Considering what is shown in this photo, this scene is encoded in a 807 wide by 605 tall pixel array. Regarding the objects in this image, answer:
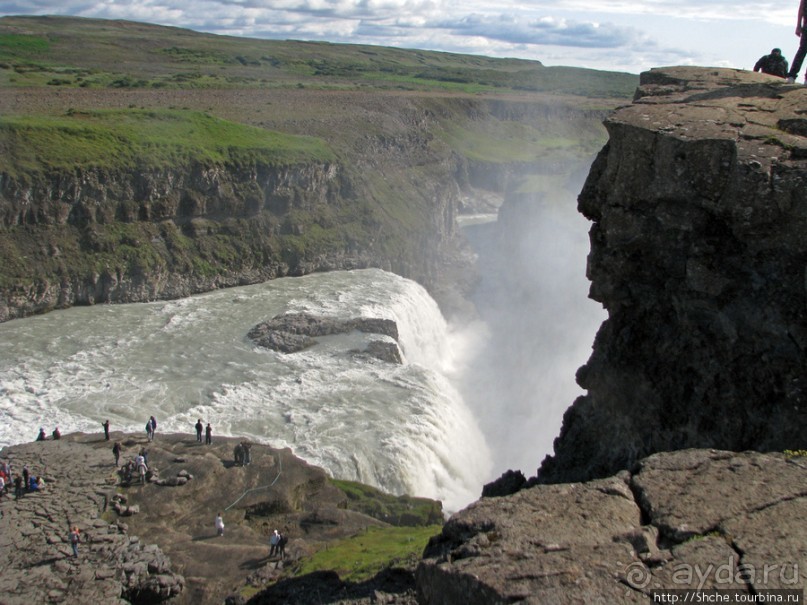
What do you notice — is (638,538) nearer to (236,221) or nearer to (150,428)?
(150,428)

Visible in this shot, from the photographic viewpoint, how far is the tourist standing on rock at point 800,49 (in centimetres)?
1905

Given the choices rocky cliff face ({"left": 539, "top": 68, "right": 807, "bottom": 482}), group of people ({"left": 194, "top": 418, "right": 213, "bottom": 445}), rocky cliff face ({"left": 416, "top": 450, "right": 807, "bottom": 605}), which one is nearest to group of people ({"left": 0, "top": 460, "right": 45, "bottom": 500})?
group of people ({"left": 194, "top": 418, "right": 213, "bottom": 445})

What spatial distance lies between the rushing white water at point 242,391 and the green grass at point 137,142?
34.2 feet

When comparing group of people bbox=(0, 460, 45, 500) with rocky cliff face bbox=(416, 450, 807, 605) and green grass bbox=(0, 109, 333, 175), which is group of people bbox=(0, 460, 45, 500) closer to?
rocky cliff face bbox=(416, 450, 807, 605)

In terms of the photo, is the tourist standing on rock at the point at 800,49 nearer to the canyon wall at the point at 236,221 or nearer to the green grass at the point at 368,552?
the green grass at the point at 368,552

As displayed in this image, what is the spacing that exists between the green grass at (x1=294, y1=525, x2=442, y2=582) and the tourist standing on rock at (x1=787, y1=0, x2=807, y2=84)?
47.9ft

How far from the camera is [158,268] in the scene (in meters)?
49.1

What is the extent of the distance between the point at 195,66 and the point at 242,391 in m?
101

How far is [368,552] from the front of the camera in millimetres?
22172

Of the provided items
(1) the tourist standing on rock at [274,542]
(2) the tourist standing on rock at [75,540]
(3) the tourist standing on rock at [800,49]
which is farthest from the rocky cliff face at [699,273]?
(2) the tourist standing on rock at [75,540]

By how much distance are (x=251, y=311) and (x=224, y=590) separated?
27.1 metres

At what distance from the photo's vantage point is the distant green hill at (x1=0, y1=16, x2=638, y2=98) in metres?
99.1

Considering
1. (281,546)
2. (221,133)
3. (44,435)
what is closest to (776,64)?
(281,546)

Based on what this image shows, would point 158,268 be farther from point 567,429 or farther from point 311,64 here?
point 311,64
